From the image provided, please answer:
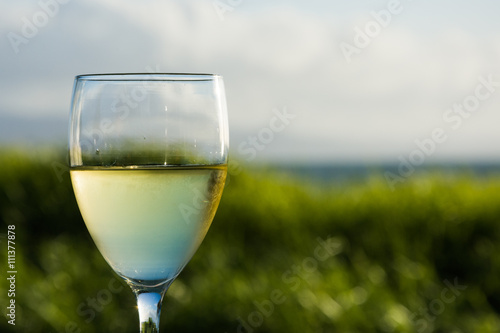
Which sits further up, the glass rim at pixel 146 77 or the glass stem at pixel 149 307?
the glass rim at pixel 146 77

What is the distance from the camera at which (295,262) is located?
4.52 meters

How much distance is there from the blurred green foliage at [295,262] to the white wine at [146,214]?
2.24 metres

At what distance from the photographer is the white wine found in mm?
1566

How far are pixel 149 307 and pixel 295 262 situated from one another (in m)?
2.99

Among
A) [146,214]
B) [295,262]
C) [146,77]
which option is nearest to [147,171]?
[146,214]

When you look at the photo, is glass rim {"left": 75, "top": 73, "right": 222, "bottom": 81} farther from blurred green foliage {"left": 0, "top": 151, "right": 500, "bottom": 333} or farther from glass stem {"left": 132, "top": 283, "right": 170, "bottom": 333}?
blurred green foliage {"left": 0, "top": 151, "right": 500, "bottom": 333}

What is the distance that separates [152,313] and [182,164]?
37cm

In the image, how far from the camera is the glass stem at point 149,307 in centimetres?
159

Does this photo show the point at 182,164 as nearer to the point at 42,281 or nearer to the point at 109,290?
the point at 109,290

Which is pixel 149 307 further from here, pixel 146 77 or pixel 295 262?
pixel 295 262

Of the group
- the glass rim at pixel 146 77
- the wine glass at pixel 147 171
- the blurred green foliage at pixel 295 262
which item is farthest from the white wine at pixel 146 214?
the blurred green foliage at pixel 295 262

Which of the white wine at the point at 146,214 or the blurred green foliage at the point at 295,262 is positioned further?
the blurred green foliage at the point at 295,262

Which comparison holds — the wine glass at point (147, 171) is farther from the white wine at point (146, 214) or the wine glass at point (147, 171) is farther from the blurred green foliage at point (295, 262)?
the blurred green foliage at point (295, 262)

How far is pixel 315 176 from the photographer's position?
6.19 meters
